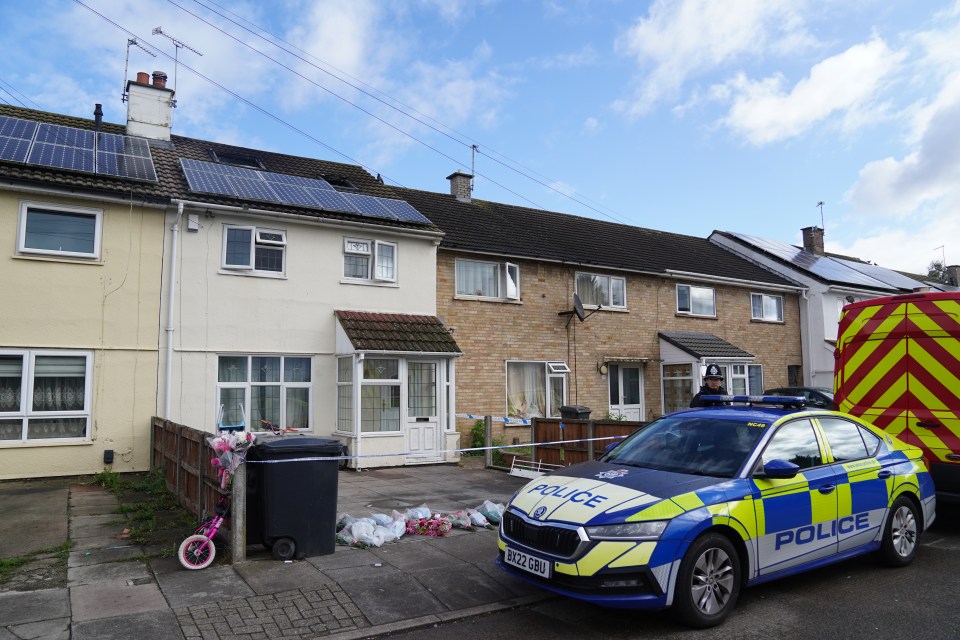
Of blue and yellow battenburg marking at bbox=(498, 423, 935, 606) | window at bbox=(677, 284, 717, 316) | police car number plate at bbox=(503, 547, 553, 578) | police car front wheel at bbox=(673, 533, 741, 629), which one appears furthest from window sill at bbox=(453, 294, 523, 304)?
police car front wheel at bbox=(673, 533, 741, 629)

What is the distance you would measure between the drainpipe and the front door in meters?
4.52

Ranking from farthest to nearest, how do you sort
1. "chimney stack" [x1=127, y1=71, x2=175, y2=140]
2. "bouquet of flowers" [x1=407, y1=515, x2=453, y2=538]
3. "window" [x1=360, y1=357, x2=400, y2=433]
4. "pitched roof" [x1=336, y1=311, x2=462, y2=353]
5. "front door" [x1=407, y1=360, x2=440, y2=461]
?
"chimney stack" [x1=127, y1=71, x2=175, y2=140]
"front door" [x1=407, y1=360, x2=440, y2=461]
"window" [x1=360, y1=357, x2=400, y2=433]
"pitched roof" [x1=336, y1=311, x2=462, y2=353]
"bouquet of flowers" [x1=407, y1=515, x2=453, y2=538]

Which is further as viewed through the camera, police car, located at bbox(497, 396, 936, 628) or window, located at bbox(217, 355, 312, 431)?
window, located at bbox(217, 355, 312, 431)

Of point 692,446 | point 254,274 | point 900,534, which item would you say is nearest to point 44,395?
point 254,274

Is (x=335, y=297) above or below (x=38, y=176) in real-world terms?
below

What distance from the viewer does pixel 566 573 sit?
475cm

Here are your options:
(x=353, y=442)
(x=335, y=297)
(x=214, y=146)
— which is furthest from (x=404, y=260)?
(x=214, y=146)

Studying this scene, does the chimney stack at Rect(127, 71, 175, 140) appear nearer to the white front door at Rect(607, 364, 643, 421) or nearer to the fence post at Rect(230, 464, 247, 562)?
the fence post at Rect(230, 464, 247, 562)

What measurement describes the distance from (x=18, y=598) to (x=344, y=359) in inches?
342

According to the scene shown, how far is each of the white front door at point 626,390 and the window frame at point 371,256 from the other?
7.29 meters

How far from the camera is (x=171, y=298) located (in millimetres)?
12383

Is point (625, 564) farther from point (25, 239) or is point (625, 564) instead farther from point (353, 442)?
point (25, 239)

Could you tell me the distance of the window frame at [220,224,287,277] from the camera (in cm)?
1309

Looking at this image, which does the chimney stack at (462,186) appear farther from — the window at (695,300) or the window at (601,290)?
the window at (695,300)
